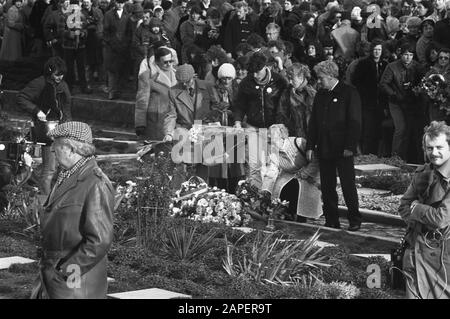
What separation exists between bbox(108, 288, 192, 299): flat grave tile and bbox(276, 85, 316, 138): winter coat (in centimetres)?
536

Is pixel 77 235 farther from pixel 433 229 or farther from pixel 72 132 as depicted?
pixel 433 229

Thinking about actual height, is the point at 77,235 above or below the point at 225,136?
below

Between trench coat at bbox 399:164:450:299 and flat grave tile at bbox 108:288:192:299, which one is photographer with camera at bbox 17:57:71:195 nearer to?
flat grave tile at bbox 108:288:192:299

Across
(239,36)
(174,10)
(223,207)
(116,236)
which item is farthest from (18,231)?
(174,10)

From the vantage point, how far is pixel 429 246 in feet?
36.6

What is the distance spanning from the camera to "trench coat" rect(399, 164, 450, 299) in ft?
36.4

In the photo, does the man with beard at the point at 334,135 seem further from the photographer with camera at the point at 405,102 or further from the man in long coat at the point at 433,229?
the man in long coat at the point at 433,229

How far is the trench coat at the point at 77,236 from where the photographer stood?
962 centimetres

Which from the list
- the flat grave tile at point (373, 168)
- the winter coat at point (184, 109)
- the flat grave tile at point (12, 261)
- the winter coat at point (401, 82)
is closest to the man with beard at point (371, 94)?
the winter coat at point (401, 82)

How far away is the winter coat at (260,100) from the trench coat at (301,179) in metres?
0.71

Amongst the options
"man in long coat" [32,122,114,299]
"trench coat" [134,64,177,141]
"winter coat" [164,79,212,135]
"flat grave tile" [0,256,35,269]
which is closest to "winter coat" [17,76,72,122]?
"winter coat" [164,79,212,135]

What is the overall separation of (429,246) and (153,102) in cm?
935

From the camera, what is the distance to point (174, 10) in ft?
89.8

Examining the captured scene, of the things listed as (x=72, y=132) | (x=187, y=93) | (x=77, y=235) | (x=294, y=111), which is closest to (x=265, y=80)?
(x=294, y=111)
